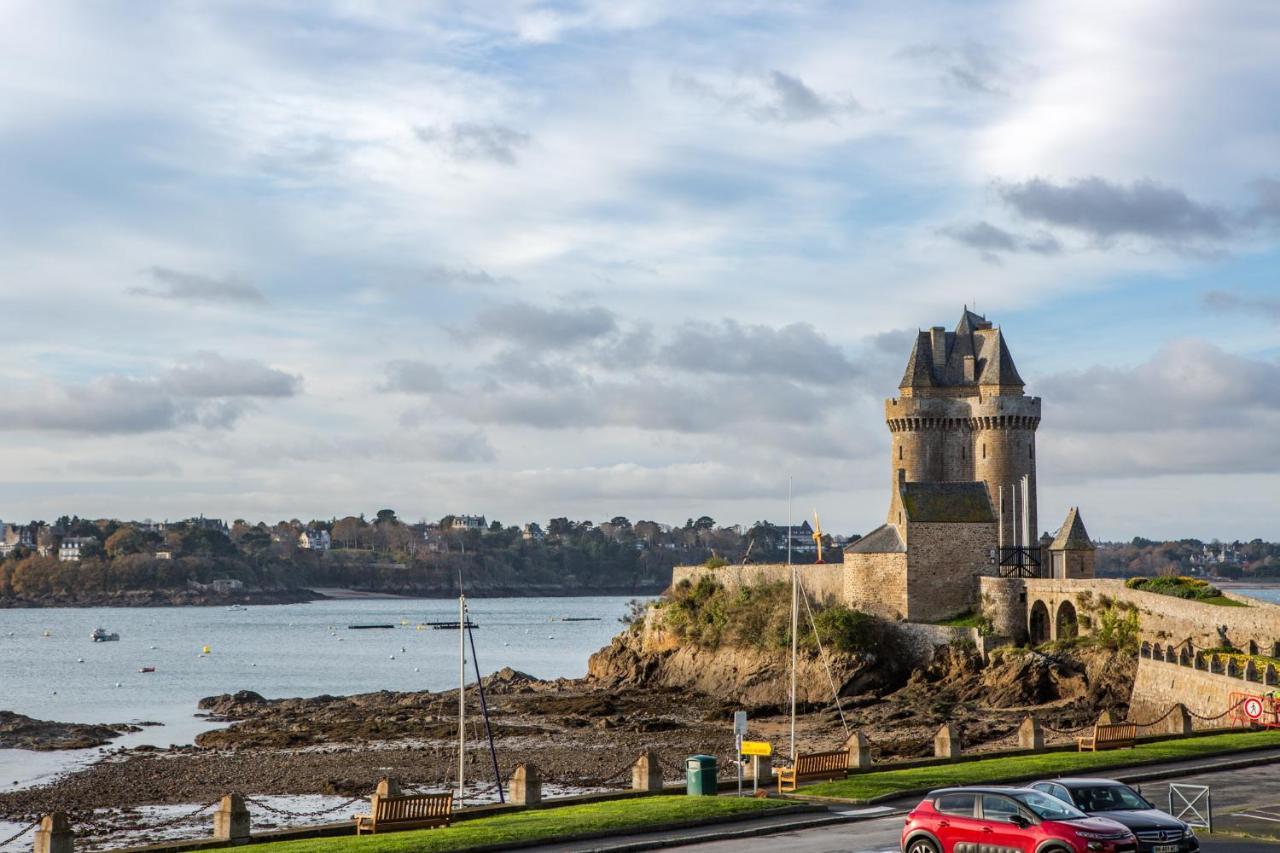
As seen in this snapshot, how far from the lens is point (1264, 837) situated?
2575 cm

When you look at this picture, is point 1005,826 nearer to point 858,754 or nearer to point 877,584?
point 858,754

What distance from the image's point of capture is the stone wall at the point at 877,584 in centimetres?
7294

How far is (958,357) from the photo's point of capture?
83.1m

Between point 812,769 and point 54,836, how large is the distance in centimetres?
1613

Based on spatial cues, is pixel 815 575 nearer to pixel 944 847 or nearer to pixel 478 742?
pixel 478 742

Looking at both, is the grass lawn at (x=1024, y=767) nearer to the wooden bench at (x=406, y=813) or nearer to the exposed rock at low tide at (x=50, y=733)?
the wooden bench at (x=406, y=813)

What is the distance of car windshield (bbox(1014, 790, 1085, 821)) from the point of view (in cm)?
2261

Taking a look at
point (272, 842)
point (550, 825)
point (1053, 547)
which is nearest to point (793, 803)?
point (550, 825)

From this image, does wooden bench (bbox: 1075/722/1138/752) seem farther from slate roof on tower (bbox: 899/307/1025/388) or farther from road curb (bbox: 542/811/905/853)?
slate roof on tower (bbox: 899/307/1025/388)

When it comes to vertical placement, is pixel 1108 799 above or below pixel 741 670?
above

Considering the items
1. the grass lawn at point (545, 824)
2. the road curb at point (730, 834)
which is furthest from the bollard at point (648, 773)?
the road curb at point (730, 834)

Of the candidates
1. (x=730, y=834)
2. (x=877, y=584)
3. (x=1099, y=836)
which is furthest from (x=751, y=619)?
(x=1099, y=836)

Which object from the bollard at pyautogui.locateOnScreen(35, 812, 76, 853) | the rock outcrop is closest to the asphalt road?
the bollard at pyautogui.locateOnScreen(35, 812, 76, 853)

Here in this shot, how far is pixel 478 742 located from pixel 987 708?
21.4 meters
